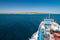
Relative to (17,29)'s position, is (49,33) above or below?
above

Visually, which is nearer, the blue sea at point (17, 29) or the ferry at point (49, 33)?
the ferry at point (49, 33)

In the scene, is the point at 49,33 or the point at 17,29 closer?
the point at 49,33

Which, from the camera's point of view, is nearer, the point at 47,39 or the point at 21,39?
the point at 47,39

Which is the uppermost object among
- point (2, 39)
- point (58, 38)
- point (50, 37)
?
point (58, 38)

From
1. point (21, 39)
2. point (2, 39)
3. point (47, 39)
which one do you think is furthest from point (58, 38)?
point (2, 39)

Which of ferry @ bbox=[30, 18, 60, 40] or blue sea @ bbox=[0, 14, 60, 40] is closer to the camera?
ferry @ bbox=[30, 18, 60, 40]

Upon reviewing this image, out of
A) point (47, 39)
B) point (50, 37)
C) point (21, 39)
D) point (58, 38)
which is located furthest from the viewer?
point (21, 39)

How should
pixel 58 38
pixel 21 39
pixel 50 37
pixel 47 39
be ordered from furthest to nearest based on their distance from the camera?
pixel 21 39 → pixel 50 37 → pixel 47 39 → pixel 58 38

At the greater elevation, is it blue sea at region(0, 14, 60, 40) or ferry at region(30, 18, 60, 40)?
ferry at region(30, 18, 60, 40)

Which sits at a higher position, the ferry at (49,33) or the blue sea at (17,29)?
the ferry at (49,33)

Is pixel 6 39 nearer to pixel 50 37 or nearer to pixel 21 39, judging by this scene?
pixel 21 39

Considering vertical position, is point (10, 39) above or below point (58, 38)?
below
